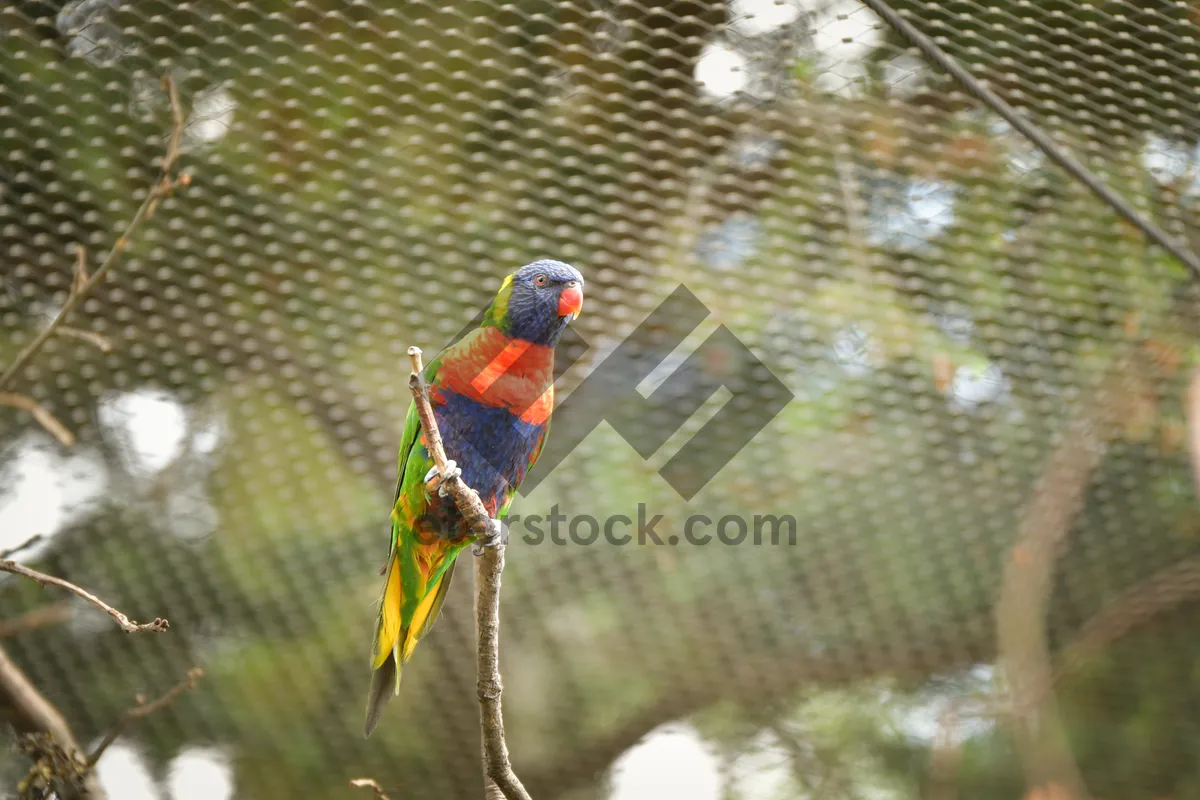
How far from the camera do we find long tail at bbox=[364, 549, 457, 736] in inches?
53.1

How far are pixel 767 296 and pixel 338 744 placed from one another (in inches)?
70.3

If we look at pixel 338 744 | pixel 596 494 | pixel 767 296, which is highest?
pixel 767 296

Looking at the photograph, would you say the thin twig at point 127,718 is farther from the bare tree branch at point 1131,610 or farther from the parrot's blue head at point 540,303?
the bare tree branch at point 1131,610

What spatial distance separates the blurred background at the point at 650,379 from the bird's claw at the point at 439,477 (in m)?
1.06

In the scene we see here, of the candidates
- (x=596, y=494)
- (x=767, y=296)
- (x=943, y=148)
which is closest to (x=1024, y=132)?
(x=943, y=148)

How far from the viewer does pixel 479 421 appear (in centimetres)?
152

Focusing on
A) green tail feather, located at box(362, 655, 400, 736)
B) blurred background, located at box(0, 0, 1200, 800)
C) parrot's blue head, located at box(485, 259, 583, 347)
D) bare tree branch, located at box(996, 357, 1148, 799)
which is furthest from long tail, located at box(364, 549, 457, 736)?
bare tree branch, located at box(996, 357, 1148, 799)

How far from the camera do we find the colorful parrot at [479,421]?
1.46 meters

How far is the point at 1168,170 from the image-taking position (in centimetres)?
230

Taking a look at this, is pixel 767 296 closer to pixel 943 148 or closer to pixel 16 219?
pixel 943 148

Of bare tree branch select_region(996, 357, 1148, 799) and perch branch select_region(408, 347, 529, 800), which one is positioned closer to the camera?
perch branch select_region(408, 347, 529, 800)

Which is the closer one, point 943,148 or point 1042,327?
point 943,148

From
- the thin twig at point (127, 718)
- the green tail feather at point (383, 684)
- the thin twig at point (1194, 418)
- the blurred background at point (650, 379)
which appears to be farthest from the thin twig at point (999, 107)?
the thin twig at point (127, 718)

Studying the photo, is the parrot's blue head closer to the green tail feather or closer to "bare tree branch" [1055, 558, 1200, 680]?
the green tail feather
